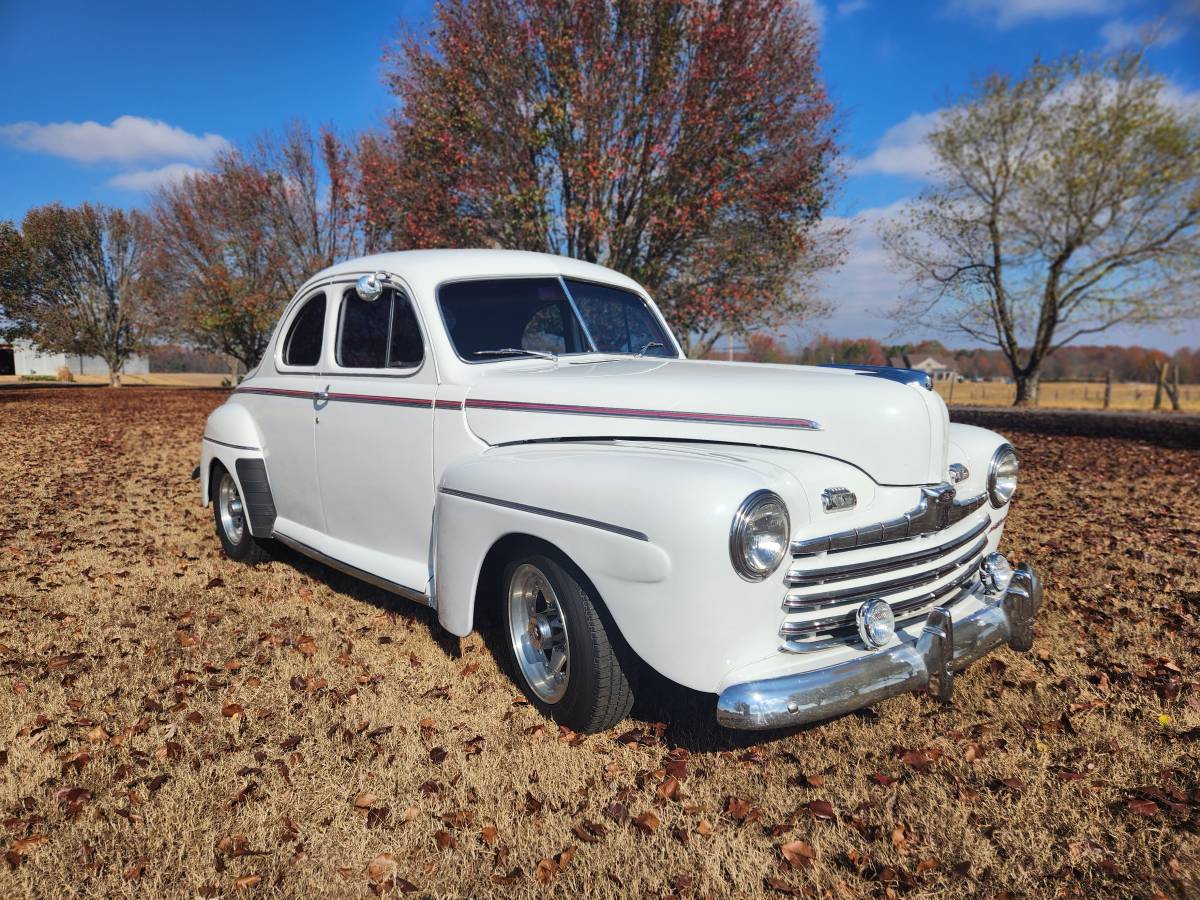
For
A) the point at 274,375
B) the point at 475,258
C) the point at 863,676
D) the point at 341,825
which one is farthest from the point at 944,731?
the point at 274,375

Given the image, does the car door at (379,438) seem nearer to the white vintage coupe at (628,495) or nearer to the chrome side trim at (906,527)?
the white vintage coupe at (628,495)

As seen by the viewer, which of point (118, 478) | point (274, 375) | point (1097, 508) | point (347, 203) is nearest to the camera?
point (274, 375)

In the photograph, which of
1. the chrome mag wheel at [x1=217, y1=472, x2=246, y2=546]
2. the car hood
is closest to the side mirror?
the car hood

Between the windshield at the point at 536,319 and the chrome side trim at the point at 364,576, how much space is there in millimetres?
1184

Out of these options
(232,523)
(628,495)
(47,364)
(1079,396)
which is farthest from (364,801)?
(47,364)

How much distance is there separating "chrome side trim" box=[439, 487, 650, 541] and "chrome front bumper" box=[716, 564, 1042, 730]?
1.99 feet

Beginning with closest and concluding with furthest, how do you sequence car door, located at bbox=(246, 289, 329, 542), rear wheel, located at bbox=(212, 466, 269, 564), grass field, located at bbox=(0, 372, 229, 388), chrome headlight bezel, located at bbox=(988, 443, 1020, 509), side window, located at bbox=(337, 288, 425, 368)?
chrome headlight bezel, located at bbox=(988, 443, 1020, 509) < side window, located at bbox=(337, 288, 425, 368) < car door, located at bbox=(246, 289, 329, 542) < rear wheel, located at bbox=(212, 466, 269, 564) < grass field, located at bbox=(0, 372, 229, 388)

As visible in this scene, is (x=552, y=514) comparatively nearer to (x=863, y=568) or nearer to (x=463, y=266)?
(x=863, y=568)

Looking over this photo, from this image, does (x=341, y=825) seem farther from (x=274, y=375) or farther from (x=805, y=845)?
(x=274, y=375)

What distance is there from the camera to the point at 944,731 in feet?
10.4

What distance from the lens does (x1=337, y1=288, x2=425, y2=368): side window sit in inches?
155

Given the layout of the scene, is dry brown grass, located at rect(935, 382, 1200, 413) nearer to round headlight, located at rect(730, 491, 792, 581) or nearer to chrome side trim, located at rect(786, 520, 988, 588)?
chrome side trim, located at rect(786, 520, 988, 588)

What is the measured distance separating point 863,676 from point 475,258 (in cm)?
283

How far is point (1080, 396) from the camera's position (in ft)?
115
